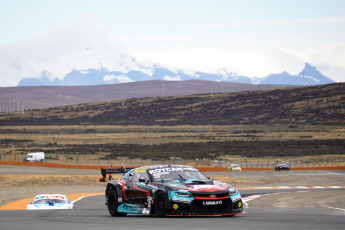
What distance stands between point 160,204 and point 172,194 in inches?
26.0

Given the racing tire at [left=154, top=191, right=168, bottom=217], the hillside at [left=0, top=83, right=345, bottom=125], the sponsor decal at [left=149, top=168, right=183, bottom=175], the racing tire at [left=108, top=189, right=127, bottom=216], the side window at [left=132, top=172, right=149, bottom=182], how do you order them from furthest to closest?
the hillside at [left=0, top=83, right=345, bottom=125], the racing tire at [left=108, top=189, right=127, bottom=216], the side window at [left=132, top=172, right=149, bottom=182], the sponsor decal at [left=149, top=168, right=183, bottom=175], the racing tire at [left=154, top=191, right=168, bottom=217]

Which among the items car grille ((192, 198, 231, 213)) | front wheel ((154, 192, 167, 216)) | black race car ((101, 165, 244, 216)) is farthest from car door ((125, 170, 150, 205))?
car grille ((192, 198, 231, 213))

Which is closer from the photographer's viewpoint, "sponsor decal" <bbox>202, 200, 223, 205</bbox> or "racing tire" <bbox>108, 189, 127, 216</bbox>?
"sponsor decal" <bbox>202, 200, 223, 205</bbox>

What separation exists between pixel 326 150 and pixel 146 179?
81.5 m

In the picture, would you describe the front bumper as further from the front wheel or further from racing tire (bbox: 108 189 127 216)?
racing tire (bbox: 108 189 127 216)

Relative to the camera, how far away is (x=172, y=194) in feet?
54.3

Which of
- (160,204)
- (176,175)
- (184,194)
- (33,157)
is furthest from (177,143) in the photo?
(184,194)

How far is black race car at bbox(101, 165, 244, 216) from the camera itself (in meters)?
16.5

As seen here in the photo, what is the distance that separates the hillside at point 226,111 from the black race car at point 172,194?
5029 inches

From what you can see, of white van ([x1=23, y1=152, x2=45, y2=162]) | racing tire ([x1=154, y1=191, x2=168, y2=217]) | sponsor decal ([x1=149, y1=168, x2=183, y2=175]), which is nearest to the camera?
racing tire ([x1=154, y1=191, x2=168, y2=217])

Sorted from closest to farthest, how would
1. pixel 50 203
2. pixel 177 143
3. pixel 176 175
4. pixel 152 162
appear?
1. pixel 176 175
2. pixel 50 203
3. pixel 152 162
4. pixel 177 143

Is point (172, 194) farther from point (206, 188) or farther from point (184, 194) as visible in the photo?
point (206, 188)

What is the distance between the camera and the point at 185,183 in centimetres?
1703

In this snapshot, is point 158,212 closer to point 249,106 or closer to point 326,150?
point 326,150
